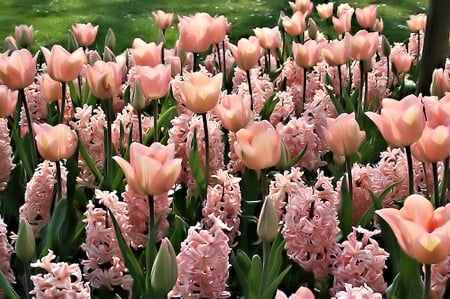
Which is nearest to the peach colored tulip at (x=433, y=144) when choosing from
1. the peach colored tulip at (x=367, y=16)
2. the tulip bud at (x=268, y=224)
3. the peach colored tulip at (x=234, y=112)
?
the tulip bud at (x=268, y=224)

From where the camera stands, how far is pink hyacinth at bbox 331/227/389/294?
64.2 inches

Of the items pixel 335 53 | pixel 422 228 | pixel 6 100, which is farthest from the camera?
pixel 335 53

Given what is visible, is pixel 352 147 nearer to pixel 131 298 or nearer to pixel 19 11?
pixel 131 298

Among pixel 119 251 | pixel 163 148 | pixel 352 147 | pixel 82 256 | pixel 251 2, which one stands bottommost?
pixel 251 2

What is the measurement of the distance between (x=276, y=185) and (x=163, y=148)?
1.24 ft

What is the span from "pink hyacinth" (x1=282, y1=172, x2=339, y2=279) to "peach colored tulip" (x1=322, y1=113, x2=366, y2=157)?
0.22m

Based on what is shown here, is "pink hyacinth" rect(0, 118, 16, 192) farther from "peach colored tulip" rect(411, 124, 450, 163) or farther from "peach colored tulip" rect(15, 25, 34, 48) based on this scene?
"peach colored tulip" rect(411, 124, 450, 163)

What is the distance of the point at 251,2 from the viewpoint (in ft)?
26.9

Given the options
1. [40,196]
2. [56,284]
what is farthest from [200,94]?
[56,284]

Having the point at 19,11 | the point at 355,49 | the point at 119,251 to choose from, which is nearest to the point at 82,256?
the point at 119,251

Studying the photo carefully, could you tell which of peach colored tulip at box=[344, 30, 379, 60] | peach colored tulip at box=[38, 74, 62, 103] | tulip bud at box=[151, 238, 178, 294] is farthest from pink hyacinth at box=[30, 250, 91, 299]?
peach colored tulip at box=[344, 30, 379, 60]

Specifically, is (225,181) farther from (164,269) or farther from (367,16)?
(367,16)

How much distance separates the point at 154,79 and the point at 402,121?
0.87 metres

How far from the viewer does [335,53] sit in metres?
2.93
